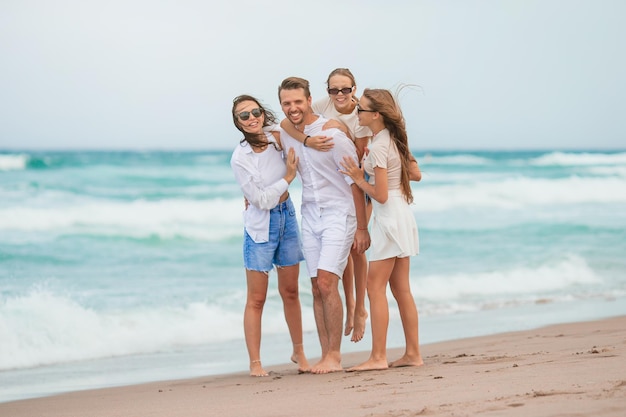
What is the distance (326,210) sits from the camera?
18.8 feet

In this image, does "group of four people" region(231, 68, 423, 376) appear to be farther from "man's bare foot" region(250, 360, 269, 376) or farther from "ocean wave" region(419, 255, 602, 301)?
"ocean wave" region(419, 255, 602, 301)

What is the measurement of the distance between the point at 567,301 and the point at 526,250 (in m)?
4.02

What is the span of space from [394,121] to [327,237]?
2.81ft

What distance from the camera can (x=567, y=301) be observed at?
10102 mm

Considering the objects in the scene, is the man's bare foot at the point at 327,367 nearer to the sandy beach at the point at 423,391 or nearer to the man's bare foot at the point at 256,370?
the sandy beach at the point at 423,391

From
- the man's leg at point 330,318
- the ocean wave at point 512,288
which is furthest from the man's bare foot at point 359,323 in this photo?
the ocean wave at point 512,288

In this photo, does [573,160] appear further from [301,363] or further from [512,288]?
[301,363]

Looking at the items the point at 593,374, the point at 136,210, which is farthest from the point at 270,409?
the point at 136,210

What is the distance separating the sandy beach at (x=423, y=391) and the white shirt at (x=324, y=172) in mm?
1121

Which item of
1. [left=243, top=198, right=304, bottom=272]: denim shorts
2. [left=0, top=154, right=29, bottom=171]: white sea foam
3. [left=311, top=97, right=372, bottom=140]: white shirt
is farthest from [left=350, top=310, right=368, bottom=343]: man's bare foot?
[left=0, top=154, right=29, bottom=171]: white sea foam

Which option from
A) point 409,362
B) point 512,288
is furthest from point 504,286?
point 409,362

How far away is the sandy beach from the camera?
4039mm

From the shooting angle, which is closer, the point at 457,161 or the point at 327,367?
the point at 327,367

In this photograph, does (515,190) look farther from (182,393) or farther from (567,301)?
(182,393)
